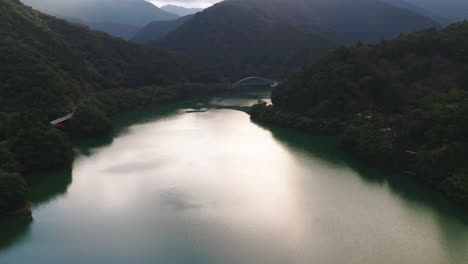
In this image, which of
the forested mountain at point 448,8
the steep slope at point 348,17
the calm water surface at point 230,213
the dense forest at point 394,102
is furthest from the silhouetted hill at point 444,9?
the calm water surface at point 230,213

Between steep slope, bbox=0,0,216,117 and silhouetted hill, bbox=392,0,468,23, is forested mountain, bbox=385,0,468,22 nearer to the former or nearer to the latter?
silhouetted hill, bbox=392,0,468,23

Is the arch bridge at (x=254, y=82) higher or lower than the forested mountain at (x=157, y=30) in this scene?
lower

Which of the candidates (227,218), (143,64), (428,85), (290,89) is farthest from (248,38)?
(227,218)

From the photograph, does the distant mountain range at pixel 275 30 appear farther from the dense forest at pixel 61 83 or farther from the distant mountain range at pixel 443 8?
the distant mountain range at pixel 443 8

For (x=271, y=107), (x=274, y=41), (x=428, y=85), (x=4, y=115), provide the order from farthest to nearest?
(x=274, y=41) < (x=271, y=107) < (x=428, y=85) < (x=4, y=115)

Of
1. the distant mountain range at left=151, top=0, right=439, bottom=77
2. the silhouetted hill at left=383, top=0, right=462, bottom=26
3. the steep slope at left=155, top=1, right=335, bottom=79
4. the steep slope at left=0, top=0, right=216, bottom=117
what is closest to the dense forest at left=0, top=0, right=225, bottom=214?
the steep slope at left=0, top=0, right=216, bottom=117

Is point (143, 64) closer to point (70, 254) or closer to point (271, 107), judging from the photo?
point (271, 107)
